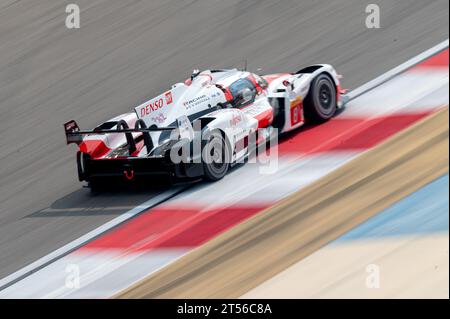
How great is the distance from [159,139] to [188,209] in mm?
1062

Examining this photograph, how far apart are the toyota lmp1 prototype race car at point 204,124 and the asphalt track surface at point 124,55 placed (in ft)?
1.59

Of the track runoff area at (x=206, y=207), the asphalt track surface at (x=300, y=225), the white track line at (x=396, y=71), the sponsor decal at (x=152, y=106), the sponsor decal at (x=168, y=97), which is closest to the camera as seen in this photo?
the asphalt track surface at (x=300, y=225)

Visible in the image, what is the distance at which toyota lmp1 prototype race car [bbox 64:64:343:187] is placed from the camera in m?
10.7

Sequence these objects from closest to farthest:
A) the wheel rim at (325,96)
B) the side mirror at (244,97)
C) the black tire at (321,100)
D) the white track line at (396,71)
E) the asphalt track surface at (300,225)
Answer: the asphalt track surface at (300,225) < the side mirror at (244,97) < the black tire at (321,100) < the wheel rim at (325,96) < the white track line at (396,71)

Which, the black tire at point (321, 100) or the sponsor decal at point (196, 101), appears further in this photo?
the black tire at point (321, 100)

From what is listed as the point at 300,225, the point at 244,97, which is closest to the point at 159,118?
the point at 244,97

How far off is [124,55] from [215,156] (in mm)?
5404

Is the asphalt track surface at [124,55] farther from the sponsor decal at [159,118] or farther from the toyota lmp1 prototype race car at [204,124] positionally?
the sponsor decal at [159,118]

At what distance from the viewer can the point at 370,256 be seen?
27.7 feet

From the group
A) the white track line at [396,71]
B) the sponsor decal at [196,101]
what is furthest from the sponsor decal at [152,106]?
Answer: the white track line at [396,71]

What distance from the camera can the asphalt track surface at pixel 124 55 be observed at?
12.2 m
